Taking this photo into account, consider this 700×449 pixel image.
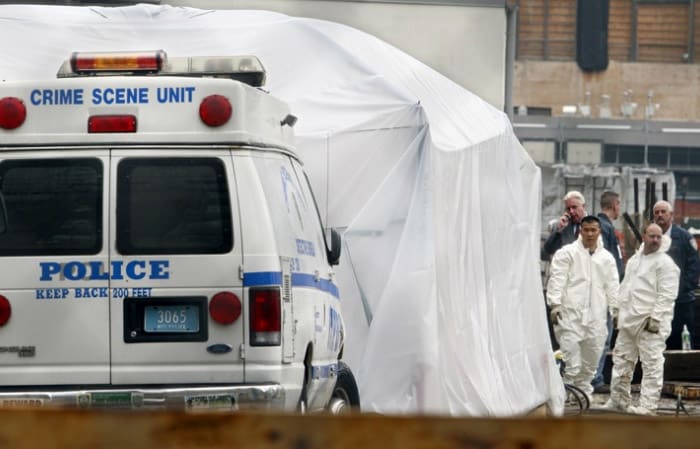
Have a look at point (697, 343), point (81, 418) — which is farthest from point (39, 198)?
point (697, 343)

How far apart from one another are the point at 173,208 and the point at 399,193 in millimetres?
4039

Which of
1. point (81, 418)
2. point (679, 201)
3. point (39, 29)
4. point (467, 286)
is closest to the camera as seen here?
point (81, 418)

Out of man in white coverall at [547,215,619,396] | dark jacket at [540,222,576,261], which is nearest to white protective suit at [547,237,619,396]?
man in white coverall at [547,215,619,396]

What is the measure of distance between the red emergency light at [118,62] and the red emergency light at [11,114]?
55 centimetres

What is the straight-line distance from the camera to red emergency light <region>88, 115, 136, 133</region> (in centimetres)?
755

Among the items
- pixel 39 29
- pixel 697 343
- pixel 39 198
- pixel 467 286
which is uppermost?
pixel 39 29

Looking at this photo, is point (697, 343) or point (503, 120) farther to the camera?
point (697, 343)

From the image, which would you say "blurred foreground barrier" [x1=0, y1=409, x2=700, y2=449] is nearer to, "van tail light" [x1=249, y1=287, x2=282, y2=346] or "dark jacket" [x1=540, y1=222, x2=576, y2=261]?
"van tail light" [x1=249, y1=287, x2=282, y2=346]

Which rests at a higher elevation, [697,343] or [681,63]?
[681,63]

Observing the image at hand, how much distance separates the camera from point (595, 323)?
15.0 meters

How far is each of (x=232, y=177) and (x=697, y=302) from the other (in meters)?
11.7

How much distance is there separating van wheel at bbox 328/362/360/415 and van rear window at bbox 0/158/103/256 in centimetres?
207

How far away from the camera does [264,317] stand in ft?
24.5

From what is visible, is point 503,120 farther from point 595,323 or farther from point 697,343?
point 697,343
